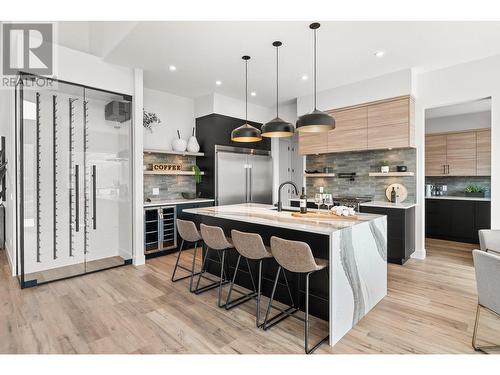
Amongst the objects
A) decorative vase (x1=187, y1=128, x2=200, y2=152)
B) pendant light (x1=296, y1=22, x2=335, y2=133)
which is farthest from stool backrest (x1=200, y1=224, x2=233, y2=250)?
decorative vase (x1=187, y1=128, x2=200, y2=152)

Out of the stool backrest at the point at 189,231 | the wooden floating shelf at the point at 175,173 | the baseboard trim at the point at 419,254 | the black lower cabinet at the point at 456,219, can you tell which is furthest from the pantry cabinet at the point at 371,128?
the stool backrest at the point at 189,231

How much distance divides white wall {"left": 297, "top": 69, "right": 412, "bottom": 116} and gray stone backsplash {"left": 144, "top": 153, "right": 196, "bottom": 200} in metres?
2.70

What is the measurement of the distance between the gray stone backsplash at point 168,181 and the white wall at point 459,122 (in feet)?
17.8

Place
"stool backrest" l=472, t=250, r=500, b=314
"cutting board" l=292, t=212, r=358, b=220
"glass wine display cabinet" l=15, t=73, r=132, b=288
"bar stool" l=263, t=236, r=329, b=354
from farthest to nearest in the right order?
1. "glass wine display cabinet" l=15, t=73, r=132, b=288
2. "cutting board" l=292, t=212, r=358, b=220
3. "bar stool" l=263, t=236, r=329, b=354
4. "stool backrest" l=472, t=250, r=500, b=314

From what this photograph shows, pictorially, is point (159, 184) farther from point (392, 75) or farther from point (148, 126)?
point (392, 75)

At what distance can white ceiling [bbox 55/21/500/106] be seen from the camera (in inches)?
121

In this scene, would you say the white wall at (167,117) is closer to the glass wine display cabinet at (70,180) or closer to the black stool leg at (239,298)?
the glass wine display cabinet at (70,180)

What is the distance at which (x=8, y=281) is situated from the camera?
359 cm

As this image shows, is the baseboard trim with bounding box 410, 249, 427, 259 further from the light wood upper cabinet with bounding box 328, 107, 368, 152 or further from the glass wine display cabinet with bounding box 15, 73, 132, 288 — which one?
the glass wine display cabinet with bounding box 15, 73, 132, 288

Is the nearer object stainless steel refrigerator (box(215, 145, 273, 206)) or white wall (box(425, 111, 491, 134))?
stainless steel refrigerator (box(215, 145, 273, 206))

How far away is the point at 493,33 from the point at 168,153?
4984 mm

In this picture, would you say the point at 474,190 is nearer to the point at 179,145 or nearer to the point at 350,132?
the point at 350,132

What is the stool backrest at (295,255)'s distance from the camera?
2.12 metres

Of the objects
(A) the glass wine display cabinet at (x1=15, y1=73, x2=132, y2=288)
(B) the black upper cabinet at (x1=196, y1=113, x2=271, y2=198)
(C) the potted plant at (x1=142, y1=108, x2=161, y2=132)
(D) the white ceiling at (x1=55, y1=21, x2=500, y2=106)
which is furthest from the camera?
(B) the black upper cabinet at (x1=196, y1=113, x2=271, y2=198)
